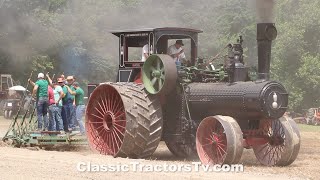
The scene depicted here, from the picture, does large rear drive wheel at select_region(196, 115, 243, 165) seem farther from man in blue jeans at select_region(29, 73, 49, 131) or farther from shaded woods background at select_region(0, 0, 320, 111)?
shaded woods background at select_region(0, 0, 320, 111)

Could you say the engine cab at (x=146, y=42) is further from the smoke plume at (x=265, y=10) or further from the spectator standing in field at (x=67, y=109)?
the spectator standing in field at (x=67, y=109)

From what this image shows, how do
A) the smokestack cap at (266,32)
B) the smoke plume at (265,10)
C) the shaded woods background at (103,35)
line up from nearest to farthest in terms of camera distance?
the smokestack cap at (266,32), the smoke plume at (265,10), the shaded woods background at (103,35)

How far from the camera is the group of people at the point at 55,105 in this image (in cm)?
1510

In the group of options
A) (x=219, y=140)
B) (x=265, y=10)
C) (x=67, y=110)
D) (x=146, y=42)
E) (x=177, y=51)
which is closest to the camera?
(x=219, y=140)

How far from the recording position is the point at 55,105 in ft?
50.2

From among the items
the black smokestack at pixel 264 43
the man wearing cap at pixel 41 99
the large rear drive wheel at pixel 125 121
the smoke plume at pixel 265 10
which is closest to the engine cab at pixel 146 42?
the large rear drive wheel at pixel 125 121

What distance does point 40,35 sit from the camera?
2608cm

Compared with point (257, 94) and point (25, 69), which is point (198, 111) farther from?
point (25, 69)

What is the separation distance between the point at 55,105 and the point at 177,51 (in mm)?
3823

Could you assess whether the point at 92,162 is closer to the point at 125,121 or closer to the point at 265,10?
the point at 125,121

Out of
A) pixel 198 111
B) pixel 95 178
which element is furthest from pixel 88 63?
pixel 95 178

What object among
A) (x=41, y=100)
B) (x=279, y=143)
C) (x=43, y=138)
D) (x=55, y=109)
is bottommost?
(x=43, y=138)

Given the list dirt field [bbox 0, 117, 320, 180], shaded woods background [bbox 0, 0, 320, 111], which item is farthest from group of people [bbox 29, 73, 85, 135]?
shaded woods background [bbox 0, 0, 320, 111]

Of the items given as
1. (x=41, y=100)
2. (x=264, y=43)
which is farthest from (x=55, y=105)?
(x=264, y=43)
